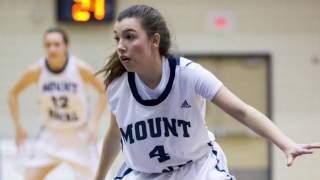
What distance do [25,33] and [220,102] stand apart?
7.49 metres

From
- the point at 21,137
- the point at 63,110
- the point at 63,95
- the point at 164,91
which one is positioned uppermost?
the point at 164,91

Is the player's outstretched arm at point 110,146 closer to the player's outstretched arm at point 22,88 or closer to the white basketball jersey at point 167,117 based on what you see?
the white basketball jersey at point 167,117

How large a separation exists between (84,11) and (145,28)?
22.8 feet

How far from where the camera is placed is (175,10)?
10.6 meters

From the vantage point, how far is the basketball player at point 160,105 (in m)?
3.30

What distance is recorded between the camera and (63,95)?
7.57 metres

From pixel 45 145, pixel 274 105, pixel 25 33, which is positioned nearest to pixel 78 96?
pixel 45 145

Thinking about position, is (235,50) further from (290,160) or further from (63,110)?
(290,160)

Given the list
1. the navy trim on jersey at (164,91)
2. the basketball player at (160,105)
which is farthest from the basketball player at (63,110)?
the navy trim on jersey at (164,91)

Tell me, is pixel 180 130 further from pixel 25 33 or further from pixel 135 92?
pixel 25 33

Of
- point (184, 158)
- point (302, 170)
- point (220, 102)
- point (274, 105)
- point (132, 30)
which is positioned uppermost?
point (132, 30)

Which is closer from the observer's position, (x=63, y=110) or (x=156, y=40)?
(x=156, y=40)

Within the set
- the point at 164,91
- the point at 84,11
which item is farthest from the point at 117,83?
the point at 84,11

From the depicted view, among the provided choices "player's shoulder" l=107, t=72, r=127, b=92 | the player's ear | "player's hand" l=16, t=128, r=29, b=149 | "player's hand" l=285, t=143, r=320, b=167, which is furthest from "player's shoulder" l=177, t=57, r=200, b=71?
"player's hand" l=16, t=128, r=29, b=149
